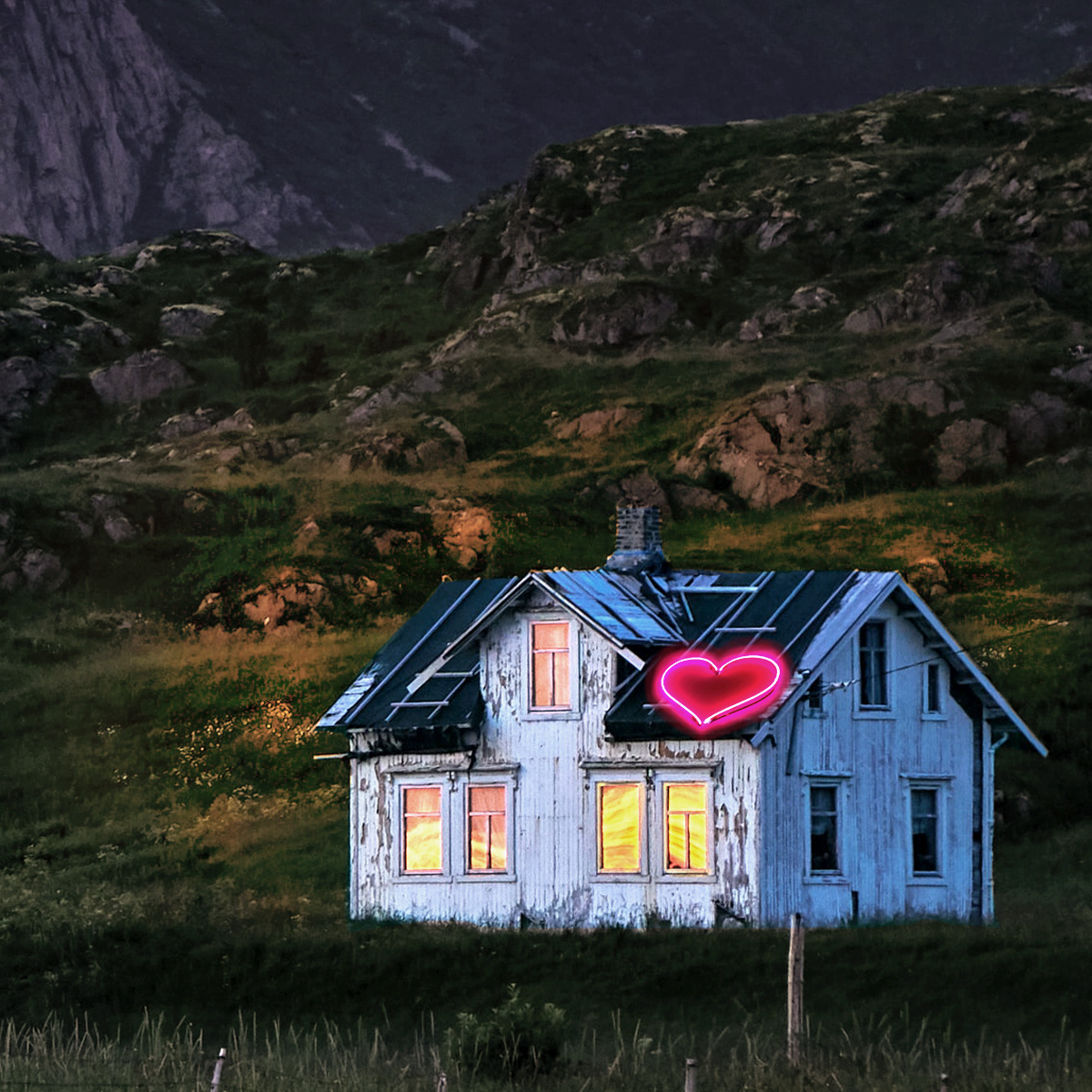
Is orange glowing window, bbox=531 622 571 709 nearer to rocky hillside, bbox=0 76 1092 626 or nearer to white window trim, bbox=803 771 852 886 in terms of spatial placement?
white window trim, bbox=803 771 852 886

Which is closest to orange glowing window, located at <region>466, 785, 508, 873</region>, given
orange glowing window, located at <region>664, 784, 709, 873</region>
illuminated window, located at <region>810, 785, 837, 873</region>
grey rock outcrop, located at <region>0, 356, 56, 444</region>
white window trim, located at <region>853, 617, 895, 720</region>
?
orange glowing window, located at <region>664, 784, 709, 873</region>

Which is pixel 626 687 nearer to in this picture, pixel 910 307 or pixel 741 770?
pixel 741 770

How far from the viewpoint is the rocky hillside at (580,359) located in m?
105

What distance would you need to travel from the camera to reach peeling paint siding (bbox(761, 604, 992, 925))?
42062 mm

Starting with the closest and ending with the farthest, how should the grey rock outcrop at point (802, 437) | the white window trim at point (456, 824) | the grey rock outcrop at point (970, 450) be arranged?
the white window trim at point (456, 824), the grey rock outcrop at point (802, 437), the grey rock outcrop at point (970, 450)

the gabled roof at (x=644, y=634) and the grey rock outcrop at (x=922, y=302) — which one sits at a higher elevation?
the grey rock outcrop at (x=922, y=302)

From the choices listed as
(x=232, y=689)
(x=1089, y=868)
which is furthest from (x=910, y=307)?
(x=1089, y=868)

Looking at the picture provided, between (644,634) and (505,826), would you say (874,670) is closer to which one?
(644,634)

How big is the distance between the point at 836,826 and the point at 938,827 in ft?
10.3

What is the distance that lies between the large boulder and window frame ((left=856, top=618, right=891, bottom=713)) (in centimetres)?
11957

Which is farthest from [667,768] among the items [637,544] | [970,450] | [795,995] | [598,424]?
[598,424]

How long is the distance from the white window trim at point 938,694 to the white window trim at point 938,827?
4.42 ft

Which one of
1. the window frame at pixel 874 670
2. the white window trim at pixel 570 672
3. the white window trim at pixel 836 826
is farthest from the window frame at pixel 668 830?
the window frame at pixel 874 670

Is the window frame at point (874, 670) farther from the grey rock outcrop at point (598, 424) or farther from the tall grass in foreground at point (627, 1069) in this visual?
the grey rock outcrop at point (598, 424)
